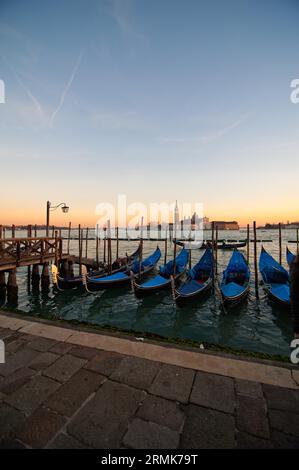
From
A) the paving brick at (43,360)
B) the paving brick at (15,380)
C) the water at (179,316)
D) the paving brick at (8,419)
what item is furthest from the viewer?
the water at (179,316)

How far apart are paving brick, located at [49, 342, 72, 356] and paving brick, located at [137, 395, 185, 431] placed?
1.75 m

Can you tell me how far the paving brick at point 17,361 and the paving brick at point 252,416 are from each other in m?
3.02

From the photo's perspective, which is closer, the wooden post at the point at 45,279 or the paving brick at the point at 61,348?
the paving brick at the point at 61,348

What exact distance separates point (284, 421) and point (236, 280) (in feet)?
39.2

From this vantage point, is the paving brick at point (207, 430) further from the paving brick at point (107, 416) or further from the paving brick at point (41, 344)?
the paving brick at point (41, 344)

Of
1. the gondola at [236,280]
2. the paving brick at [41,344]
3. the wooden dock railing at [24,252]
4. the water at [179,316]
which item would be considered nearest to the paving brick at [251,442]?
the paving brick at [41,344]

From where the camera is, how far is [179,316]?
10.4 metres

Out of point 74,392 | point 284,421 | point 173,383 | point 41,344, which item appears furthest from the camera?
point 41,344

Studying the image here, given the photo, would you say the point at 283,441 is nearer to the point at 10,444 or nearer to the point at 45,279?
the point at 10,444

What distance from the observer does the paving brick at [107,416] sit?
2168 mm

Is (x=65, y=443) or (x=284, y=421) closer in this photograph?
(x=65, y=443)

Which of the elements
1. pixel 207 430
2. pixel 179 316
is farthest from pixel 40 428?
pixel 179 316
